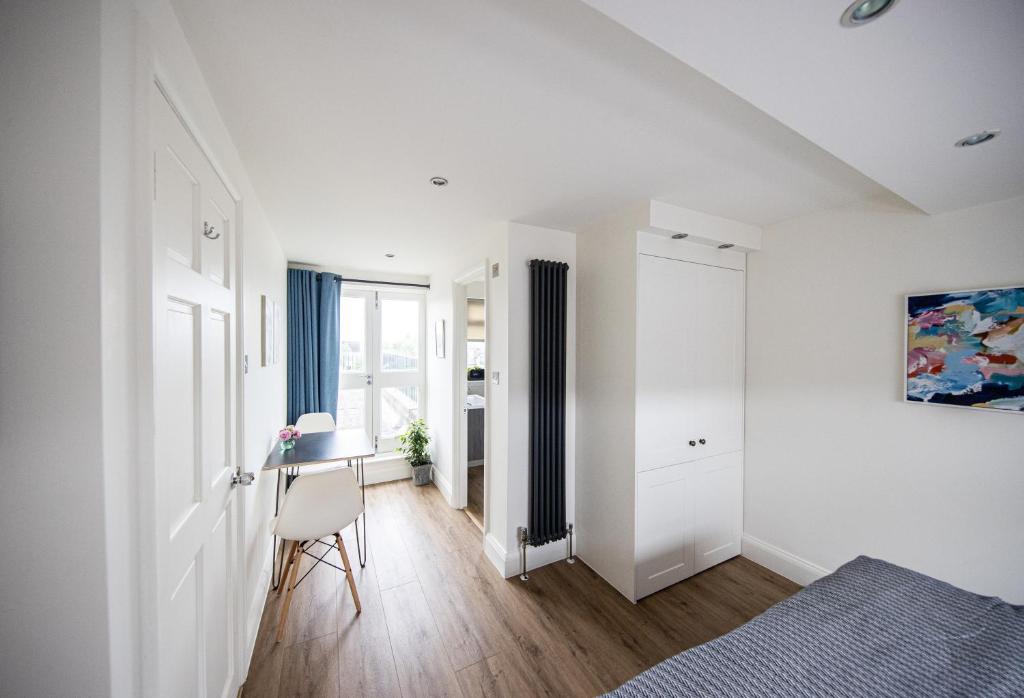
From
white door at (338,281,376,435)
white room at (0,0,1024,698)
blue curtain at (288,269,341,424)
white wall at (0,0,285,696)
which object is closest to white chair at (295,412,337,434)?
white room at (0,0,1024,698)

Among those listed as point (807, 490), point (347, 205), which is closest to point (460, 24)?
A: point (347, 205)

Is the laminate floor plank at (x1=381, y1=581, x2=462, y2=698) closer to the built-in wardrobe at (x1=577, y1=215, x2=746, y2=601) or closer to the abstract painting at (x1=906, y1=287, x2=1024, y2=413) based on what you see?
the built-in wardrobe at (x1=577, y1=215, x2=746, y2=601)

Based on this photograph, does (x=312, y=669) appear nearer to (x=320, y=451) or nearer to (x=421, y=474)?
(x=320, y=451)

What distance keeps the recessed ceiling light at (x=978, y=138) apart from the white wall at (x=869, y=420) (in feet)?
2.64

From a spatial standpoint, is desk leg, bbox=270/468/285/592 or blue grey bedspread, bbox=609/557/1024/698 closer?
blue grey bedspread, bbox=609/557/1024/698

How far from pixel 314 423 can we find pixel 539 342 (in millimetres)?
2265

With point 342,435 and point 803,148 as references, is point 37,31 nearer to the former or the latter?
point 803,148

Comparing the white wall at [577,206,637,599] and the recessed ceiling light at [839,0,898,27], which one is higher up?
the recessed ceiling light at [839,0,898,27]

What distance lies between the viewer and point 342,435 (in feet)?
9.86

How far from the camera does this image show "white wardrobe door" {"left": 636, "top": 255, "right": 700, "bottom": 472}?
2.17 metres

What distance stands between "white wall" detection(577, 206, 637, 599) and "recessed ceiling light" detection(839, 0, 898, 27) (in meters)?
1.39

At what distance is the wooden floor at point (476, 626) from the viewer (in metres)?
1.64

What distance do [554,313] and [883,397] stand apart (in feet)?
6.40

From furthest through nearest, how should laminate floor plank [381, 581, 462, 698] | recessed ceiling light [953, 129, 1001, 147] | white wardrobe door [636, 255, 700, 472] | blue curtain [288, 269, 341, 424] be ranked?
blue curtain [288, 269, 341, 424] < white wardrobe door [636, 255, 700, 472] < laminate floor plank [381, 581, 462, 698] < recessed ceiling light [953, 129, 1001, 147]
